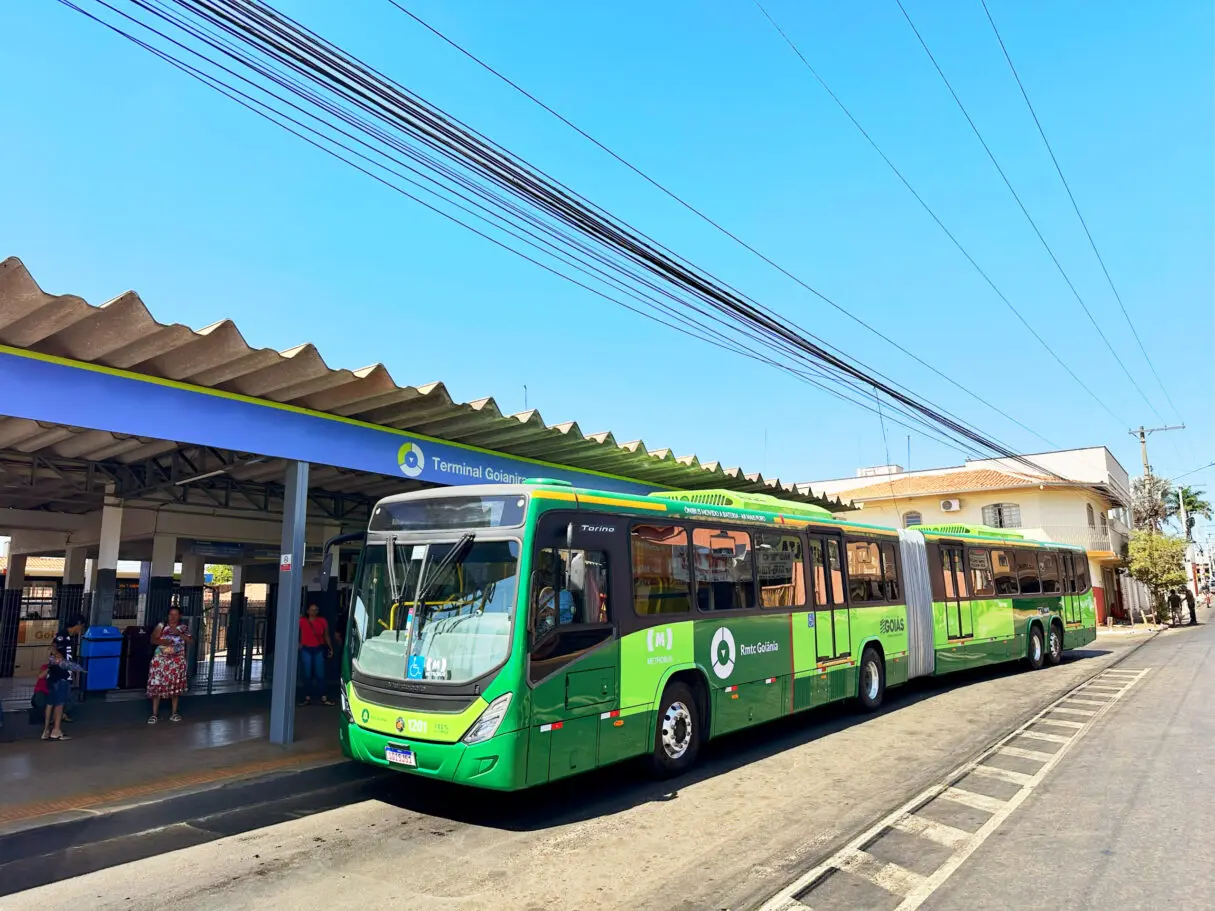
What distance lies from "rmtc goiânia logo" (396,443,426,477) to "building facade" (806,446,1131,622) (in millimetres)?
29338

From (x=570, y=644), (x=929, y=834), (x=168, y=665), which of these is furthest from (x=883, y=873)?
(x=168, y=665)

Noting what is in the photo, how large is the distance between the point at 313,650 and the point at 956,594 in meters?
12.1

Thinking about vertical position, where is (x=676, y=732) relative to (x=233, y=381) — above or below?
below

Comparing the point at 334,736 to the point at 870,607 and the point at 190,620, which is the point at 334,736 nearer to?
the point at 190,620

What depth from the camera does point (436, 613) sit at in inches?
283

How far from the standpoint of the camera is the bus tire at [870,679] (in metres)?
12.2

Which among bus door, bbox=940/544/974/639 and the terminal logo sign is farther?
bus door, bbox=940/544/974/639

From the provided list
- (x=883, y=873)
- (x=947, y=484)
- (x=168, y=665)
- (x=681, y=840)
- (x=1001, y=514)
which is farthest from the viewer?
(x=947, y=484)

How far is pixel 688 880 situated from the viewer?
17.4 feet

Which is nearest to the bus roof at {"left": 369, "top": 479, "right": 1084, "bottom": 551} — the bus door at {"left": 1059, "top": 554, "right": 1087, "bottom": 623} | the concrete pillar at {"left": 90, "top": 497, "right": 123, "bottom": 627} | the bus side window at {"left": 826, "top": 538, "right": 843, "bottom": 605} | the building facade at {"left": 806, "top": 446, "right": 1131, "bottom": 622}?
the bus side window at {"left": 826, "top": 538, "right": 843, "bottom": 605}

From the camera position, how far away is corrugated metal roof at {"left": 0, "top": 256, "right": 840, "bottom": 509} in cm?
754

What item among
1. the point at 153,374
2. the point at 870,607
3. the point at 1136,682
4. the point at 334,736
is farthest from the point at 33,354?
the point at 1136,682

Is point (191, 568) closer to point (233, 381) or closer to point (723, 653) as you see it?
point (233, 381)

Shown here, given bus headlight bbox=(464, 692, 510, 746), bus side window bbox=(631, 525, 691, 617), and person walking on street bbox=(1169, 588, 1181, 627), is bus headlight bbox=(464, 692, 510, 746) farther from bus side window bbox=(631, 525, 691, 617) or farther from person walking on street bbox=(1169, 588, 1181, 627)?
person walking on street bbox=(1169, 588, 1181, 627)
